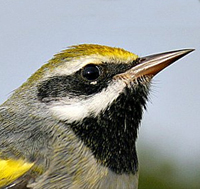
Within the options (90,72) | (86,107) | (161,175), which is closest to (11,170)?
(86,107)

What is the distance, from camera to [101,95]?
268 inches

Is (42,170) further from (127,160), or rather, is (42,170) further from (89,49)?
(89,49)

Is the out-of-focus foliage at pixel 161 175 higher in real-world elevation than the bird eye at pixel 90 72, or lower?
higher

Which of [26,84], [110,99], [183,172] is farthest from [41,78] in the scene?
[183,172]

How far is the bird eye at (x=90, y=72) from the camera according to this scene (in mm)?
6852

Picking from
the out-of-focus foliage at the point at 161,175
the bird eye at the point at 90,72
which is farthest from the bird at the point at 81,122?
the out-of-focus foliage at the point at 161,175

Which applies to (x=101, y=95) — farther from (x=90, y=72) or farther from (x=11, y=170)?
(x=11, y=170)

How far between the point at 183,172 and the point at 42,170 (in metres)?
6.49

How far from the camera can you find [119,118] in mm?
6957

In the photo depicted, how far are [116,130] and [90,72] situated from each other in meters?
0.70

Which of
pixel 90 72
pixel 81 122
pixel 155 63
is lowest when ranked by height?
pixel 81 122

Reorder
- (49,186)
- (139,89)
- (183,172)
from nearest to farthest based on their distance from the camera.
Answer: (49,186) → (139,89) → (183,172)

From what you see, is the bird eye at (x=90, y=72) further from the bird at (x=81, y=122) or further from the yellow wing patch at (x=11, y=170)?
the yellow wing patch at (x=11, y=170)

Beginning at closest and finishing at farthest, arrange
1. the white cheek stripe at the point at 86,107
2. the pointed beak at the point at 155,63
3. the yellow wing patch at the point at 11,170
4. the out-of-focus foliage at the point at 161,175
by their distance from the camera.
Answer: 1. the yellow wing patch at the point at 11,170
2. the white cheek stripe at the point at 86,107
3. the pointed beak at the point at 155,63
4. the out-of-focus foliage at the point at 161,175
